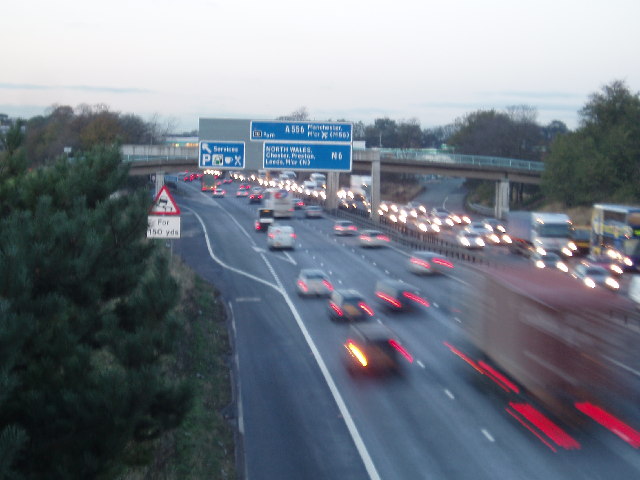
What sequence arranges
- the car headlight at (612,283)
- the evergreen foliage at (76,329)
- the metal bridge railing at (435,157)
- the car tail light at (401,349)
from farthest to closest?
the metal bridge railing at (435,157), the car headlight at (612,283), the car tail light at (401,349), the evergreen foliage at (76,329)

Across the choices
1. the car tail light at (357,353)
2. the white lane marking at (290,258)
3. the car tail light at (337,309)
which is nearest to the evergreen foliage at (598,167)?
the white lane marking at (290,258)

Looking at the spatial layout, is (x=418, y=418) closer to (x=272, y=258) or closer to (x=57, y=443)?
(x=57, y=443)

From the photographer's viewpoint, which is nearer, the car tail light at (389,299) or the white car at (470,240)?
the car tail light at (389,299)

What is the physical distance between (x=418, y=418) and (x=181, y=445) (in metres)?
5.20

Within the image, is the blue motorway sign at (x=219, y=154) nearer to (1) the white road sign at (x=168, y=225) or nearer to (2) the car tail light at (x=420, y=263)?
(2) the car tail light at (x=420, y=263)

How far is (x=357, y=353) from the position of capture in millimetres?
20953

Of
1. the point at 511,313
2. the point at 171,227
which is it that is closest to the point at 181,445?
the point at 171,227

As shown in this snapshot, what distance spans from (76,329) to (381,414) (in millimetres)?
9037

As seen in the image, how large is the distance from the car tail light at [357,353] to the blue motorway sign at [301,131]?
1412cm

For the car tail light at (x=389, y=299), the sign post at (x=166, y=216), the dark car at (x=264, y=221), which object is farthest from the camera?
the dark car at (x=264, y=221)

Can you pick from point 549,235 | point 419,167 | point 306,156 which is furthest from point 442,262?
point 419,167

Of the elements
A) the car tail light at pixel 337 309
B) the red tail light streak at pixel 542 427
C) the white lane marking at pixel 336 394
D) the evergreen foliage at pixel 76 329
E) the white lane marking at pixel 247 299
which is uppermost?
the evergreen foliage at pixel 76 329

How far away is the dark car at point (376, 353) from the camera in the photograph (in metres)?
20.2

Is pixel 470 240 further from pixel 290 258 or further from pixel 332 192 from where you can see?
pixel 332 192
